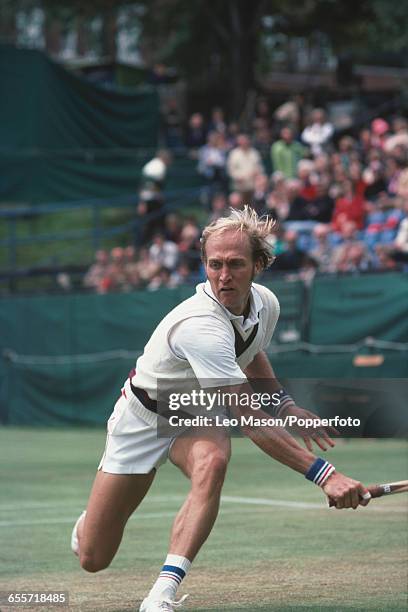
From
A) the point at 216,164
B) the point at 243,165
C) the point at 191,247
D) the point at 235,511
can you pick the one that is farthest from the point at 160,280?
the point at 235,511

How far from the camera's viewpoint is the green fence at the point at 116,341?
59.4 ft

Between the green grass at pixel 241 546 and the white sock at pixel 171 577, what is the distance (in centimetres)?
75

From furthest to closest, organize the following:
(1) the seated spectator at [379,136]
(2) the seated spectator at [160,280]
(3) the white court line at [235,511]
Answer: (1) the seated spectator at [379,136], (2) the seated spectator at [160,280], (3) the white court line at [235,511]

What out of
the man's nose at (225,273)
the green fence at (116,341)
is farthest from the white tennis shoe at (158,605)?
the green fence at (116,341)

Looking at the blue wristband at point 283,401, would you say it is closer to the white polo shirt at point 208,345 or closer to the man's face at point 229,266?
the white polo shirt at point 208,345

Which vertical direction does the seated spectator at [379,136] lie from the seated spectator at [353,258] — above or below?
above

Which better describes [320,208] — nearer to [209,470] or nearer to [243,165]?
[243,165]

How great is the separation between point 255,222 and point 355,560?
8.87 ft

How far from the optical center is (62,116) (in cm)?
3122

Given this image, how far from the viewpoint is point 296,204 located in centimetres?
2234

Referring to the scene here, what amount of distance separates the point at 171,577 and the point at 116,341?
15.6 metres

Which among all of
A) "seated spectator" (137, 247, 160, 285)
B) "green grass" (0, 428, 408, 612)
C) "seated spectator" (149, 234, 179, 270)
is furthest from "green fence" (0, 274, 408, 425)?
"green grass" (0, 428, 408, 612)

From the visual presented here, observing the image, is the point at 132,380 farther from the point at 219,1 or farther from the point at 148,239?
the point at 219,1

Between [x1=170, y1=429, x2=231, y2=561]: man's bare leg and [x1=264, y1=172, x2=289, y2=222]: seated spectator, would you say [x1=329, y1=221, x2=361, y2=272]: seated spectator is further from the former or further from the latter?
[x1=170, y1=429, x2=231, y2=561]: man's bare leg
